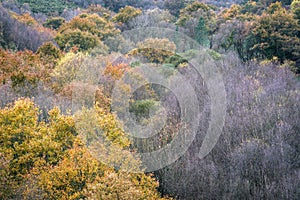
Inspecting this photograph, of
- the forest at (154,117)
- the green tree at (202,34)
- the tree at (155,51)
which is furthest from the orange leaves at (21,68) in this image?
the green tree at (202,34)

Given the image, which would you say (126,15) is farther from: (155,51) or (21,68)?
(21,68)

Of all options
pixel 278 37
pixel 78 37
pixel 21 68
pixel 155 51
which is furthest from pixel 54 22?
pixel 278 37

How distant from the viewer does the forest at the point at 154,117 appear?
45.9ft

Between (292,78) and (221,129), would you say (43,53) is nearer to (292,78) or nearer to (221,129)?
(221,129)

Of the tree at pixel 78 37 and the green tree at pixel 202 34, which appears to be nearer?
the tree at pixel 78 37

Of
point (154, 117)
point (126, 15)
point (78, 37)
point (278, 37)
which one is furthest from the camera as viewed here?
point (126, 15)

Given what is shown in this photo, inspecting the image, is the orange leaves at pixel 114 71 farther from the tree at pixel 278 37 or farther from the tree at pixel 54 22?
the tree at pixel 54 22

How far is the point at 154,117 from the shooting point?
22.8 m

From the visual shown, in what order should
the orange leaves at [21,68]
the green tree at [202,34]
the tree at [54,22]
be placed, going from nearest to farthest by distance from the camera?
1. the orange leaves at [21,68]
2. the green tree at [202,34]
3. the tree at [54,22]

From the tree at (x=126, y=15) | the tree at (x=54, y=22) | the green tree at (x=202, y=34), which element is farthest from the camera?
the tree at (x=126, y=15)

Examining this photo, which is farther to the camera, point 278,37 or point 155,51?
point 155,51

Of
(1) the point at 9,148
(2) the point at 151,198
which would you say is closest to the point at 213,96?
(2) the point at 151,198

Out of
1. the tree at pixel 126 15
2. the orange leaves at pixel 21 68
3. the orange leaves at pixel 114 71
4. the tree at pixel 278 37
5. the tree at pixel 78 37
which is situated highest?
the tree at pixel 278 37

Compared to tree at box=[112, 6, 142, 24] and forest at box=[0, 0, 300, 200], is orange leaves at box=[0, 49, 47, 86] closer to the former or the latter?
forest at box=[0, 0, 300, 200]
